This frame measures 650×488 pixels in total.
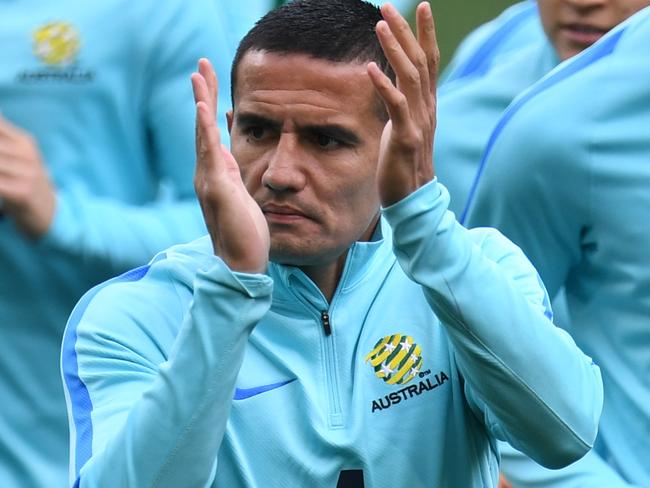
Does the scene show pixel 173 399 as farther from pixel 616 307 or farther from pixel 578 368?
pixel 616 307

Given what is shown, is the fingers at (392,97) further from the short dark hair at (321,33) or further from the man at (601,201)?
the man at (601,201)

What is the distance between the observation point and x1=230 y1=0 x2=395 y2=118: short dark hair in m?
3.41

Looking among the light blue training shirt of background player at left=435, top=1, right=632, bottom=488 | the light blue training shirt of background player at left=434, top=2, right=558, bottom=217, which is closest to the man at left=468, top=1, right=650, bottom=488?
the light blue training shirt of background player at left=435, top=1, right=632, bottom=488

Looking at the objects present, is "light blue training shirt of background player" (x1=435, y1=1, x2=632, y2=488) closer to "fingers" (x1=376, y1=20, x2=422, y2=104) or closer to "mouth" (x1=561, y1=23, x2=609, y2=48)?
"mouth" (x1=561, y1=23, x2=609, y2=48)

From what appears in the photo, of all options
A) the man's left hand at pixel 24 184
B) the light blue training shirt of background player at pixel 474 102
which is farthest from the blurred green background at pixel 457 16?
the man's left hand at pixel 24 184

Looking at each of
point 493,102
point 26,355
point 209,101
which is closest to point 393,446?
point 209,101

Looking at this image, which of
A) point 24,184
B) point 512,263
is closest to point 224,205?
point 512,263

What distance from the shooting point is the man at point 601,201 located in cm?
412

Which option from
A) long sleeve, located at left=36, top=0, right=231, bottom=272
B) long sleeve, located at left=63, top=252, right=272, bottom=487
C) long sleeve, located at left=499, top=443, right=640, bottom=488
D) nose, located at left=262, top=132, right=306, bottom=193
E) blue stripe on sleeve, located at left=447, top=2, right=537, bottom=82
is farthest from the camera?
blue stripe on sleeve, located at left=447, top=2, right=537, bottom=82

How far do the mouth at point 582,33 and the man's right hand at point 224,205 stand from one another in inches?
63.2

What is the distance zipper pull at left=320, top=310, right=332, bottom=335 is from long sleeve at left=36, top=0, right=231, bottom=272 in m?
0.99

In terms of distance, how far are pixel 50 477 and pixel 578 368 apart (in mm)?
1521

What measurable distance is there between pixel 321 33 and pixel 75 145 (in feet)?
3.68

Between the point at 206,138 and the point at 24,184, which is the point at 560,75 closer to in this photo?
the point at 24,184
